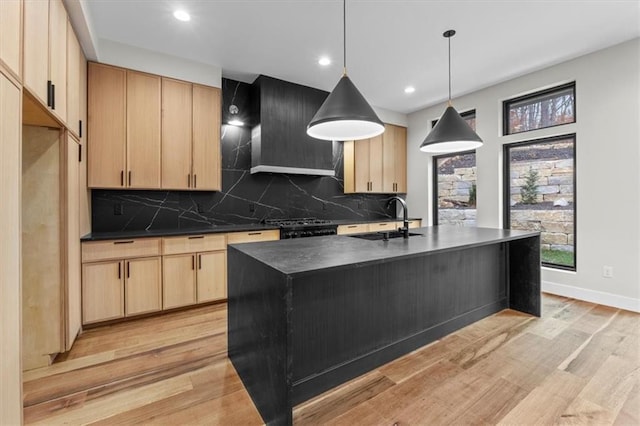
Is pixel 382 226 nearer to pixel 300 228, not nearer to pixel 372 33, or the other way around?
pixel 300 228

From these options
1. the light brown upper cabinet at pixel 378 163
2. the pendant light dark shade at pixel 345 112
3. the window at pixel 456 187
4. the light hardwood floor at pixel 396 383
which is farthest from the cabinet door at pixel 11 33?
the window at pixel 456 187

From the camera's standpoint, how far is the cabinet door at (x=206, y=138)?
3604 millimetres

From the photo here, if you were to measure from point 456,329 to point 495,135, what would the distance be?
3.09 meters

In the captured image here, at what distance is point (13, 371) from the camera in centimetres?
134

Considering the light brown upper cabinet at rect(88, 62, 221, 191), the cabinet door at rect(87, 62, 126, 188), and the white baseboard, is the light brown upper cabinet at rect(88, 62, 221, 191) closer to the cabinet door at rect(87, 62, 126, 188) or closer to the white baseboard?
the cabinet door at rect(87, 62, 126, 188)

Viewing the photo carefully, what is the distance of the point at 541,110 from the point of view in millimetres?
4012

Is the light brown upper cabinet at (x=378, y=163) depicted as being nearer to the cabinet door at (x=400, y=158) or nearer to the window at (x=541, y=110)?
the cabinet door at (x=400, y=158)

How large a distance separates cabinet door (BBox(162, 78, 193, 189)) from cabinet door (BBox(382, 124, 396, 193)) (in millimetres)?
3368

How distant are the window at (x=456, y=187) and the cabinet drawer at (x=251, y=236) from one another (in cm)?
326

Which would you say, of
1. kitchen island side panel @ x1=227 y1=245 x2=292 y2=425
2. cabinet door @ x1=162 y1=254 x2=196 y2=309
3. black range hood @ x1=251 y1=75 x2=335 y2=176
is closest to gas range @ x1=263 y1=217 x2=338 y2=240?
black range hood @ x1=251 y1=75 x2=335 y2=176

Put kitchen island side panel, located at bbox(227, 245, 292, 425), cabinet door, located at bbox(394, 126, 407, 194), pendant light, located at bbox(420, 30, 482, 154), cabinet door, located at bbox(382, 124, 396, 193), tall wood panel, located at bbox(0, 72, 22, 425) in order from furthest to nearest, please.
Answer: cabinet door, located at bbox(394, 126, 407, 194) → cabinet door, located at bbox(382, 124, 396, 193) → pendant light, located at bbox(420, 30, 482, 154) → kitchen island side panel, located at bbox(227, 245, 292, 425) → tall wood panel, located at bbox(0, 72, 22, 425)

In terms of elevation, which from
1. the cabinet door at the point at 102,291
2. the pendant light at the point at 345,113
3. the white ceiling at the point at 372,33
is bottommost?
the cabinet door at the point at 102,291

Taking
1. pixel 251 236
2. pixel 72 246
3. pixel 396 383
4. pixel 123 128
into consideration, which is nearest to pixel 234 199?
pixel 251 236

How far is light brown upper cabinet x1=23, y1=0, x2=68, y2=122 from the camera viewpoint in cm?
158
